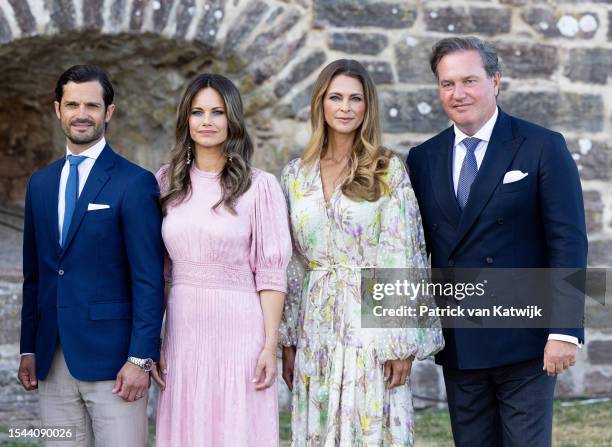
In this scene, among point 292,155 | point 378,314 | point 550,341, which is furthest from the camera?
point 292,155

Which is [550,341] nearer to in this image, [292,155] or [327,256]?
[327,256]

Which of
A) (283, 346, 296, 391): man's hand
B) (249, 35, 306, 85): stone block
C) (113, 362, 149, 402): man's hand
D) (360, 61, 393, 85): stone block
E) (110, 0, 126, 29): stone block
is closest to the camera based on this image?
(113, 362, 149, 402): man's hand

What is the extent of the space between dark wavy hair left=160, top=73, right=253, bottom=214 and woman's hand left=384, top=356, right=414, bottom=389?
0.77m

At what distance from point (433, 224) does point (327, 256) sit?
1.26ft

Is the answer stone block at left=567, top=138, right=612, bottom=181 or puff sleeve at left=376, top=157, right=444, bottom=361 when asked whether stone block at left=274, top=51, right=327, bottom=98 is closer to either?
stone block at left=567, top=138, right=612, bottom=181

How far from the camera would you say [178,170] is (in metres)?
3.18

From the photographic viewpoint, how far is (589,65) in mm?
5145

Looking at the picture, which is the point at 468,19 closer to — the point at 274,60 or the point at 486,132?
the point at 274,60

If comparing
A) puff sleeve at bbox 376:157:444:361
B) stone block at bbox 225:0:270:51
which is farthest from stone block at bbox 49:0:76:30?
puff sleeve at bbox 376:157:444:361

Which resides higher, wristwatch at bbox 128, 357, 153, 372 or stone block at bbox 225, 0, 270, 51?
stone block at bbox 225, 0, 270, 51

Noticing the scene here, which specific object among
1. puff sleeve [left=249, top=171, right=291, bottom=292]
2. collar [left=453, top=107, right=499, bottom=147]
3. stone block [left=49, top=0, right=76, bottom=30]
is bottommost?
puff sleeve [left=249, top=171, right=291, bottom=292]

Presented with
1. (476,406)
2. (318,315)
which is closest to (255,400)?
(318,315)

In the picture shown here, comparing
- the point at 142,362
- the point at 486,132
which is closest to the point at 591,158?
the point at 486,132

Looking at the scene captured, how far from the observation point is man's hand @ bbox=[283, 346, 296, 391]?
10.9ft
